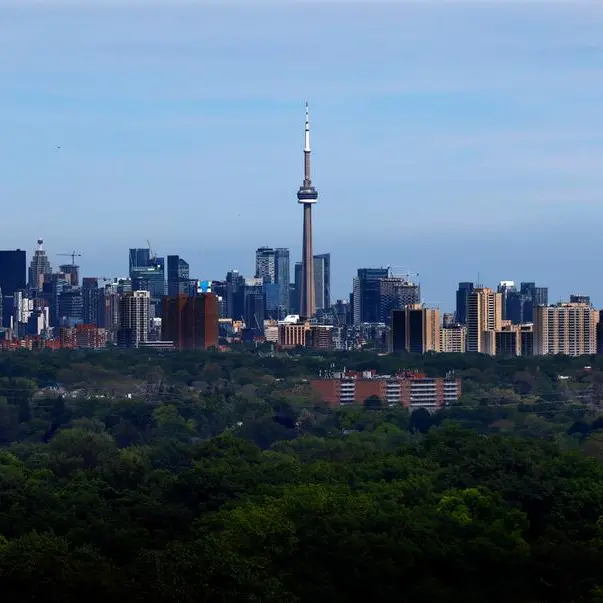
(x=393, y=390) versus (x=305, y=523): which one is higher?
(x=393, y=390)

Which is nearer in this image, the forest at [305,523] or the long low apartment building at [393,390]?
the forest at [305,523]

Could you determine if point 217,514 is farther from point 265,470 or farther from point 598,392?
point 598,392

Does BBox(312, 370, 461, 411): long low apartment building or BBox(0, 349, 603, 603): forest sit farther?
BBox(312, 370, 461, 411): long low apartment building

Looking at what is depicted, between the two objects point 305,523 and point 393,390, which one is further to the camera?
point 393,390

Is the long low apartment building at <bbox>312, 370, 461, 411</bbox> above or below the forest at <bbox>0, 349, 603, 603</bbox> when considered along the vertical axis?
above

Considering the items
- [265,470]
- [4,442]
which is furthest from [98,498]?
[4,442]

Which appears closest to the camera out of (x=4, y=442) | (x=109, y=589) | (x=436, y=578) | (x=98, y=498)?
(x=109, y=589)

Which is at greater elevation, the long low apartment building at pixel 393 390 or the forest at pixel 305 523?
the long low apartment building at pixel 393 390

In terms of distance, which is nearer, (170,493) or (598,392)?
(170,493)
